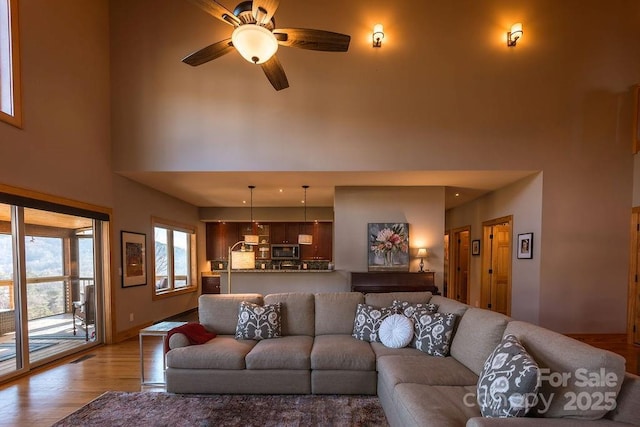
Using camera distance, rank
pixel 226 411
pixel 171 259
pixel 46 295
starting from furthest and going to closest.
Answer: pixel 171 259, pixel 46 295, pixel 226 411

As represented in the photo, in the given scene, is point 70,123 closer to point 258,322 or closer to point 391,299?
point 258,322

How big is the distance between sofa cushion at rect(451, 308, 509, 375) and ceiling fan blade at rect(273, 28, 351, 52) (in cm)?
235

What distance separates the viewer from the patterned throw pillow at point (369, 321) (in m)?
3.03

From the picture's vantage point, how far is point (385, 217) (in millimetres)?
5527

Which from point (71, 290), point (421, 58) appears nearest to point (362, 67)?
point (421, 58)

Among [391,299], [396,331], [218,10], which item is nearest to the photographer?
[218,10]

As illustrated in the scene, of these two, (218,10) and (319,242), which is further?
(319,242)

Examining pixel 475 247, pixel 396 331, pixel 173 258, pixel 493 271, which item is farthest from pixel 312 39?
pixel 173 258

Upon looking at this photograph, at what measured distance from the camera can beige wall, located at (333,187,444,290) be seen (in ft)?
18.0

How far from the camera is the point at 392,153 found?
4.42m

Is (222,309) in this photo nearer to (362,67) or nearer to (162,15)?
(362,67)

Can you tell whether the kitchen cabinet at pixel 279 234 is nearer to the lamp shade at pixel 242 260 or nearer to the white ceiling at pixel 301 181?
the white ceiling at pixel 301 181

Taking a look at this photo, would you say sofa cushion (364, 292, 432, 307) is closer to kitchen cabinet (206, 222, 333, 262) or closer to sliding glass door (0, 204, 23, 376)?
sliding glass door (0, 204, 23, 376)

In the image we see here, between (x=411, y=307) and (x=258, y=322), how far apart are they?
154 centimetres
